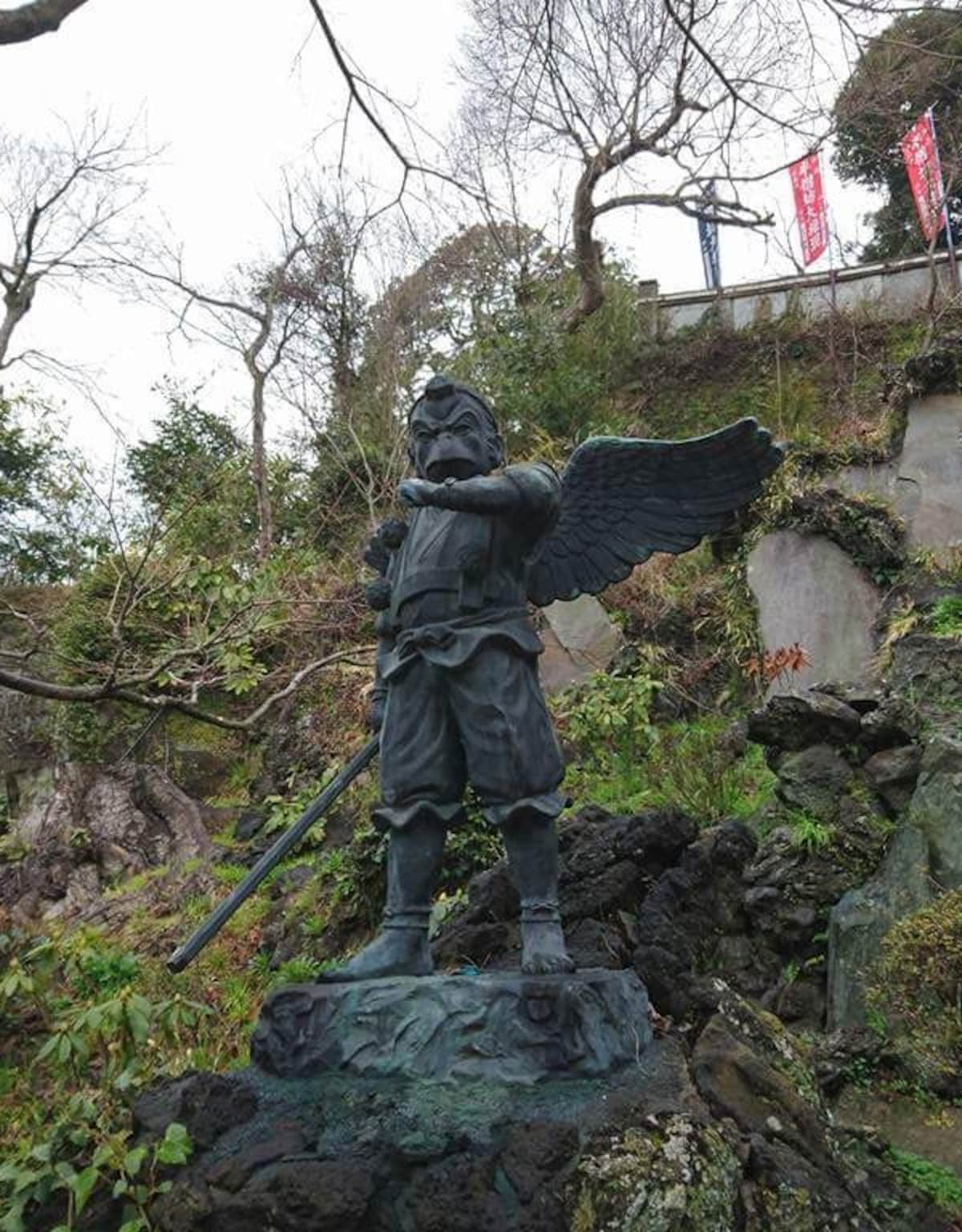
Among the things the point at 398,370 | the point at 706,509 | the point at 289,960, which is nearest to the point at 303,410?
the point at 398,370

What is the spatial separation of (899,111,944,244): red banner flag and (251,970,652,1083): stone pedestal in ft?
41.5

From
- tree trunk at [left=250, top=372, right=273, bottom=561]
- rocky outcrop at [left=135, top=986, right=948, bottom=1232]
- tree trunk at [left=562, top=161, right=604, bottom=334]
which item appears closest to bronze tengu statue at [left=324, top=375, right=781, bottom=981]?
rocky outcrop at [left=135, top=986, right=948, bottom=1232]

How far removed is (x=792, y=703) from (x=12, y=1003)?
163 inches

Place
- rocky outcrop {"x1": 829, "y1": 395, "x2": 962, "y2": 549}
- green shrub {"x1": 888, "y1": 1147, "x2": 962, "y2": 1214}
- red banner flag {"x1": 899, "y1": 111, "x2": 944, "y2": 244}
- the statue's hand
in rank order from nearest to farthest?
1. the statue's hand
2. green shrub {"x1": 888, "y1": 1147, "x2": 962, "y2": 1214}
3. rocky outcrop {"x1": 829, "y1": 395, "x2": 962, "y2": 549}
4. red banner flag {"x1": 899, "y1": 111, "x2": 944, "y2": 244}

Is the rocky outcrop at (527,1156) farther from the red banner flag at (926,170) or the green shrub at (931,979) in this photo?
the red banner flag at (926,170)

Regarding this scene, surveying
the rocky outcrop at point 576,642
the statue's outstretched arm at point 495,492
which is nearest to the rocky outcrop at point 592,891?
the statue's outstretched arm at point 495,492

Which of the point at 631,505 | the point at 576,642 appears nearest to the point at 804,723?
the point at 631,505

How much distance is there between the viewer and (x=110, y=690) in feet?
14.5

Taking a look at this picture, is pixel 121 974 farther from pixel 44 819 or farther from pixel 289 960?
pixel 44 819

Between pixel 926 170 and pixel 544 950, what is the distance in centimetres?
1381

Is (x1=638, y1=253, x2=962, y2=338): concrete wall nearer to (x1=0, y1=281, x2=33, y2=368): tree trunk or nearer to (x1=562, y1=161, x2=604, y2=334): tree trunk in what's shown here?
(x1=562, y1=161, x2=604, y2=334): tree trunk

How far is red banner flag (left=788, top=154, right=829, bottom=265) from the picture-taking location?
1574 cm

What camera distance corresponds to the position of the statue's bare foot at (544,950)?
9.20 feet

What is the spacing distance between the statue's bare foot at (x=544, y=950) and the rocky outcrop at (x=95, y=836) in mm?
5842
